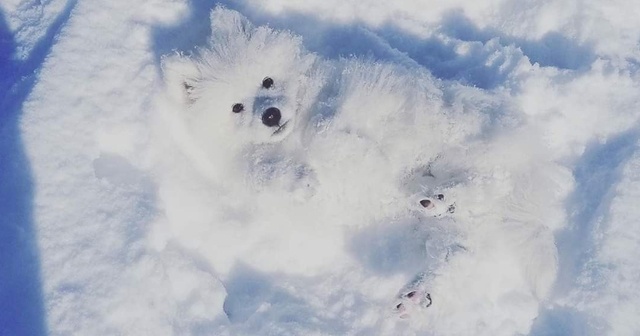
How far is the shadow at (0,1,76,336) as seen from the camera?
2635mm

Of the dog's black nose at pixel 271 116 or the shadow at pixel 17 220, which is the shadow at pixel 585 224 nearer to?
the dog's black nose at pixel 271 116

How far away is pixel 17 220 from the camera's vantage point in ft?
9.10

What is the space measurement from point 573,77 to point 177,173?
2116mm

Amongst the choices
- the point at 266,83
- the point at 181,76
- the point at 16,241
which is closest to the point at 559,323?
the point at 266,83

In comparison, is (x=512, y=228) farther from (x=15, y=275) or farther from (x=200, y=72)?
(x=15, y=275)

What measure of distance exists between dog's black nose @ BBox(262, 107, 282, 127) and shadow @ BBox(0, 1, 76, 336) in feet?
3.61

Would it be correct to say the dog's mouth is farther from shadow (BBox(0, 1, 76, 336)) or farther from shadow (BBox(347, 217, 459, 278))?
shadow (BBox(0, 1, 76, 336))

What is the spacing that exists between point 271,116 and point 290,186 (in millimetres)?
329

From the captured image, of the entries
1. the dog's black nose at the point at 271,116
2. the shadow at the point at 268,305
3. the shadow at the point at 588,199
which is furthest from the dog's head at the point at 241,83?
the shadow at the point at 588,199

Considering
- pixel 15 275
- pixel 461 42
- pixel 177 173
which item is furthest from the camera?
pixel 461 42

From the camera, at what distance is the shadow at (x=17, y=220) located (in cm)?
263

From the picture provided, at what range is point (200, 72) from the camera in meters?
2.90

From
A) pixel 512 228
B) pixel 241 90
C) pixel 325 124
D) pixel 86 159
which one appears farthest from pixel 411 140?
pixel 86 159

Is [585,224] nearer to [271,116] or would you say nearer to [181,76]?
[271,116]
